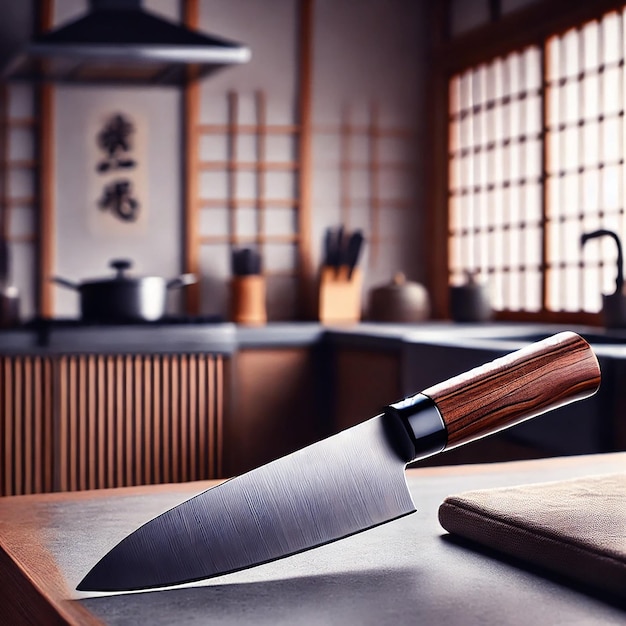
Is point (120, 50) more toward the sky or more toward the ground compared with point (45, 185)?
more toward the sky

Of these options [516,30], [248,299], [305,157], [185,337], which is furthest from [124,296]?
[516,30]

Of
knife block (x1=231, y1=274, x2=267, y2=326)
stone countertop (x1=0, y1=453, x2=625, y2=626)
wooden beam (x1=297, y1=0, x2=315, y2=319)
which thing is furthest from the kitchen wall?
stone countertop (x1=0, y1=453, x2=625, y2=626)

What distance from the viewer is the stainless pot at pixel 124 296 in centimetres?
337

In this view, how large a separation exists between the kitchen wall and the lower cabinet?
0.78 m

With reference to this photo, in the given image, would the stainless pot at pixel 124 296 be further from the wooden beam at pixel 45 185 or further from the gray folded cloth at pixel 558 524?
the gray folded cloth at pixel 558 524

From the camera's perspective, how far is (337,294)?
401cm

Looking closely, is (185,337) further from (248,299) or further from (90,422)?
(248,299)

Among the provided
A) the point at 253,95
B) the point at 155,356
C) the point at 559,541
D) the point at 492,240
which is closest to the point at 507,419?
the point at 559,541

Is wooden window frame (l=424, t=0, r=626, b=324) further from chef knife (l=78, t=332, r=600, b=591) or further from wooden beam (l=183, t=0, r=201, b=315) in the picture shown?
chef knife (l=78, t=332, r=600, b=591)

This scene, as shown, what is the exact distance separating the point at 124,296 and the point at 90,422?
46 cm

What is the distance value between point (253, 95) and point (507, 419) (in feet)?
12.1

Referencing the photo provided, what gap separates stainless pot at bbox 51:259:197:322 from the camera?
11.0 feet

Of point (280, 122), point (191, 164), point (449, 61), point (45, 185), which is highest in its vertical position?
point (449, 61)

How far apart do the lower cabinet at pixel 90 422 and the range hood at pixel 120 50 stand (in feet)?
3.33
